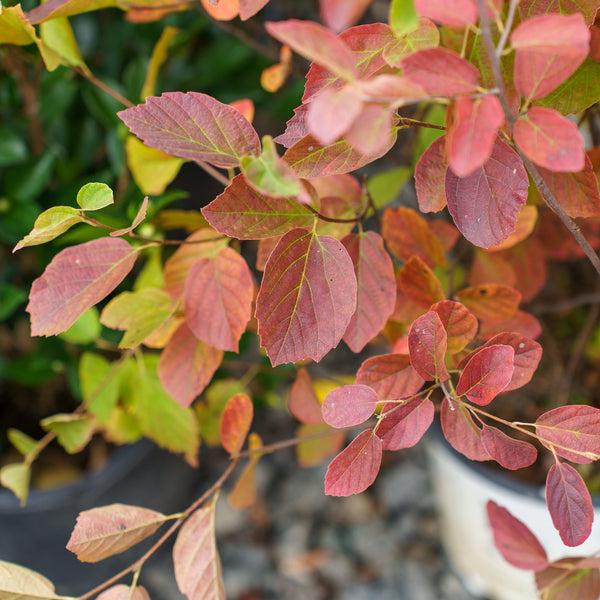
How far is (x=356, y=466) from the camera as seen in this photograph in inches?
14.0

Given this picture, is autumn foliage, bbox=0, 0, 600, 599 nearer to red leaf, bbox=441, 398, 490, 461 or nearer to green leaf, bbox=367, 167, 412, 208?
red leaf, bbox=441, 398, 490, 461

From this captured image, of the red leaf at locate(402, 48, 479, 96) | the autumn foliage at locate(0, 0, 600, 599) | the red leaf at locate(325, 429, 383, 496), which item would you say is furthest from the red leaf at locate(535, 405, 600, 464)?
the red leaf at locate(402, 48, 479, 96)

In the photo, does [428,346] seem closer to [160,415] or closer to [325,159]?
[325,159]

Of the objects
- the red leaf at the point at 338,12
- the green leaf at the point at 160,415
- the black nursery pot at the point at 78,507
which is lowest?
the black nursery pot at the point at 78,507

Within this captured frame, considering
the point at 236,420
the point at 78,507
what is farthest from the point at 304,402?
the point at 78,507

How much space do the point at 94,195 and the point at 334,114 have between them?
0.59 ft

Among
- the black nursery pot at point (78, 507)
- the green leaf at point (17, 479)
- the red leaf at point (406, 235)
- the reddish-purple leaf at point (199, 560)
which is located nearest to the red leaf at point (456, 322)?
the red leaf at point (406, 235)

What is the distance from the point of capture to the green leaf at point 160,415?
632 millimetres

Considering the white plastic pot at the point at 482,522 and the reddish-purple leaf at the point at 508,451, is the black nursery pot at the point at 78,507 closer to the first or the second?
the white plastic pot at the point at 482,522

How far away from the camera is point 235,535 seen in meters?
1.09

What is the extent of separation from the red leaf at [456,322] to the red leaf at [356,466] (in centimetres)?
9

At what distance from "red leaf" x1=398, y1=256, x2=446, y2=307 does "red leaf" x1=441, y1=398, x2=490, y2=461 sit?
0.30ft

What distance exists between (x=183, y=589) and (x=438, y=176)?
0.32m

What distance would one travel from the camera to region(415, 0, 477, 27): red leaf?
251 mm
